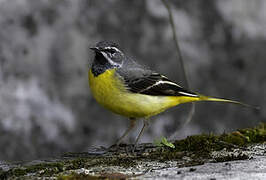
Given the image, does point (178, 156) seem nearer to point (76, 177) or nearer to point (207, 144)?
point (207, 144)

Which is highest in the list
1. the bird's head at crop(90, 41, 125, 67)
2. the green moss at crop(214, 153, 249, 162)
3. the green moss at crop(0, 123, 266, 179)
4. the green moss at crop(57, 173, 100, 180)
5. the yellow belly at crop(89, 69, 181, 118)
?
the bird's head at crop(90, 41, 125, 67)

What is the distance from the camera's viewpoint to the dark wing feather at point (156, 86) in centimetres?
579

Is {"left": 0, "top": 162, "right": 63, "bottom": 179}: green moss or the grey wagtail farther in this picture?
the grey wagtail

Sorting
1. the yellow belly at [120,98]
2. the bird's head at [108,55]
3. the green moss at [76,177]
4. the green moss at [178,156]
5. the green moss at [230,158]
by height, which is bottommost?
the green moss at [230,158]

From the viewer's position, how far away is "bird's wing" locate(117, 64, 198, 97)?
19.0 ft

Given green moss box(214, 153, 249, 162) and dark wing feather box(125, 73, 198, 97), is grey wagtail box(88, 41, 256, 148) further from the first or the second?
green moss box(214, 153, 249, 162)

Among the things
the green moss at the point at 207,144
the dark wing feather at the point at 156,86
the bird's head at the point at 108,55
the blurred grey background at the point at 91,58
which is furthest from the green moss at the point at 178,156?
the blurred grey background at the point at 91,58

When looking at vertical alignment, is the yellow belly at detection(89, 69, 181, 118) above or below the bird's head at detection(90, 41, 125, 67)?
below

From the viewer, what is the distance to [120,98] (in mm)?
5504

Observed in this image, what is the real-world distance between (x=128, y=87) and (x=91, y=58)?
2.19 m

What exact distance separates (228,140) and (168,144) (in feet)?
2.16

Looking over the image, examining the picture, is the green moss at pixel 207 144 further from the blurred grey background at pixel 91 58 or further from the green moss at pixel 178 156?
the blurred grey background at pixel 91 58

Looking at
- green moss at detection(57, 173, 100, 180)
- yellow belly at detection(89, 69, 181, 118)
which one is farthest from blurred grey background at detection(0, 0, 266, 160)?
green moss at detection(57, 173, 100, 180)

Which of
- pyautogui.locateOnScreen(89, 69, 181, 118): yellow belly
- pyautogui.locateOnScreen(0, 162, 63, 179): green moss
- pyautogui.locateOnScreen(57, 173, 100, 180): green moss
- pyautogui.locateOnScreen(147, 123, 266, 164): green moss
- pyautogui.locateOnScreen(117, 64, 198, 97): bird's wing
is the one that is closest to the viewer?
pyautogui.locateOnScreen(57, 173, 100, 180): green moss
